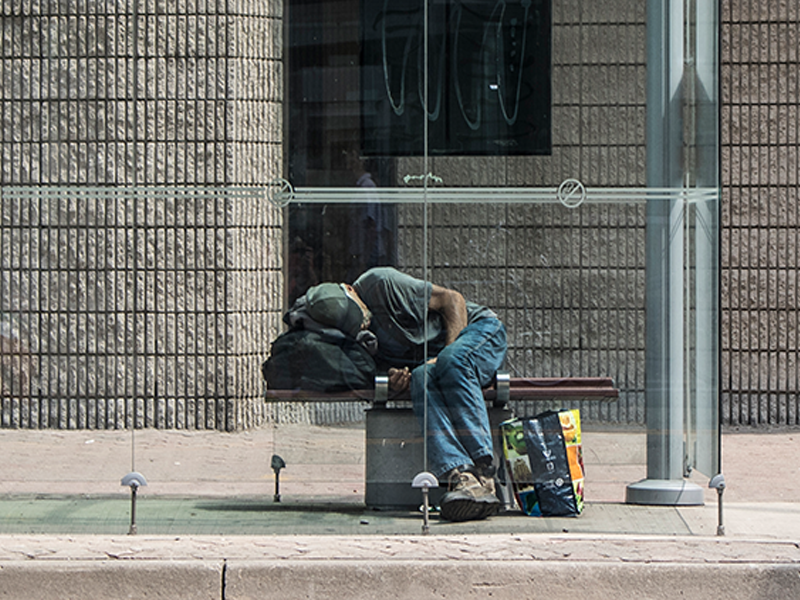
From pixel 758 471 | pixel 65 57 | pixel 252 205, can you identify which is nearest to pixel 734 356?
pixel 758 471

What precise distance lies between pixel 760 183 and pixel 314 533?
17.2ft

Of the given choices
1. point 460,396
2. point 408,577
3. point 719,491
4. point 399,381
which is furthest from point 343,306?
point 719,491

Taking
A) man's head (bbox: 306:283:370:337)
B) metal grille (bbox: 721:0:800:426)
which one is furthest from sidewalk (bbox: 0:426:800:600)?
metal grille (bbox: 721:0:800:426)

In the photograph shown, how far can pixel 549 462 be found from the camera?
575cm

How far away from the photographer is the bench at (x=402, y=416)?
5.89 meters

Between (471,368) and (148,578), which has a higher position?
(471,368)

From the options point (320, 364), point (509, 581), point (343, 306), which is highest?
point (343, 306)

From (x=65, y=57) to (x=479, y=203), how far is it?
2.21 meters

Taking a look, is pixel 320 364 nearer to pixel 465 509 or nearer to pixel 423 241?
pixel 423 241

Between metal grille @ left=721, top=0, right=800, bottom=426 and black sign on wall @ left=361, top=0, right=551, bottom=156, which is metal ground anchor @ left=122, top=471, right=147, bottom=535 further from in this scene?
metal grille @ left=721, top=0, right=800, bottom=426

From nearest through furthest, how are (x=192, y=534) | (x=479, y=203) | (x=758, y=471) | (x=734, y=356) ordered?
(x=192, y=534)
(x=479, y=203)
(x=758, y=471)
(x=734, y=356)

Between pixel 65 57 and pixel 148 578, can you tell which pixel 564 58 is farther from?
pixel 148 578

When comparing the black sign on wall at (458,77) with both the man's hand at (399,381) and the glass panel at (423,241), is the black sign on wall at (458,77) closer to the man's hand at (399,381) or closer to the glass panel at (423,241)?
the glass panel at (423,241)

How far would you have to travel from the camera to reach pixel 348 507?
607cm
